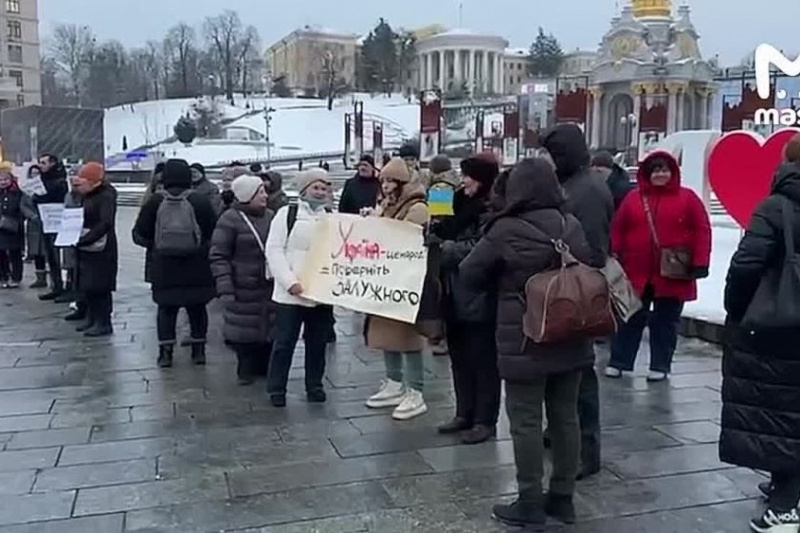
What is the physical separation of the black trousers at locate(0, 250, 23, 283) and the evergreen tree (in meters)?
102

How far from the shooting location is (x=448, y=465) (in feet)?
15.3

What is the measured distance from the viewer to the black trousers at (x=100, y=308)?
8188mm

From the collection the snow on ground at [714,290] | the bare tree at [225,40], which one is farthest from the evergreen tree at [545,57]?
the snow on ground at [714,290]

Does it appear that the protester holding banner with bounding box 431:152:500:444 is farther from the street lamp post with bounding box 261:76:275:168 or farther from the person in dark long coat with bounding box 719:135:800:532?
the street lamp post with bounding box 261:76:275:168

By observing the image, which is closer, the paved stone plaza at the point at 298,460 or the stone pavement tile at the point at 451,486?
the paved stone plaza at the point at 298,460

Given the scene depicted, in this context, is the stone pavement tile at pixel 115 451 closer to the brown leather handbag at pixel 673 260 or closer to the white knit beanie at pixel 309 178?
the white knit beanie at pixel 309 178

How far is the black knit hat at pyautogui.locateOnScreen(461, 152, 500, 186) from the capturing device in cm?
484

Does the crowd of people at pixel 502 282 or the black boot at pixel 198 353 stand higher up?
the crowd of people at pixel 502 282

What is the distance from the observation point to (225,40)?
102 meters

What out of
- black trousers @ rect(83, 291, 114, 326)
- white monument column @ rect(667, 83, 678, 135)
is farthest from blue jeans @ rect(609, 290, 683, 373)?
white monument column @ rect(667, 83, 678, 135)

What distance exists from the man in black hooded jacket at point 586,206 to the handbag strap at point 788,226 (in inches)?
42.0

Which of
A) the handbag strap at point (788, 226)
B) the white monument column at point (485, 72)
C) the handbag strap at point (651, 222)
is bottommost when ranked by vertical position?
the handbag strap at point (651, 222)

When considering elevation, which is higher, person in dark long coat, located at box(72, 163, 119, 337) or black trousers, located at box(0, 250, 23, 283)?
person in dark long coat, located at box(72, 163, 119, 337)

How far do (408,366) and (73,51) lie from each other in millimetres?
103407
